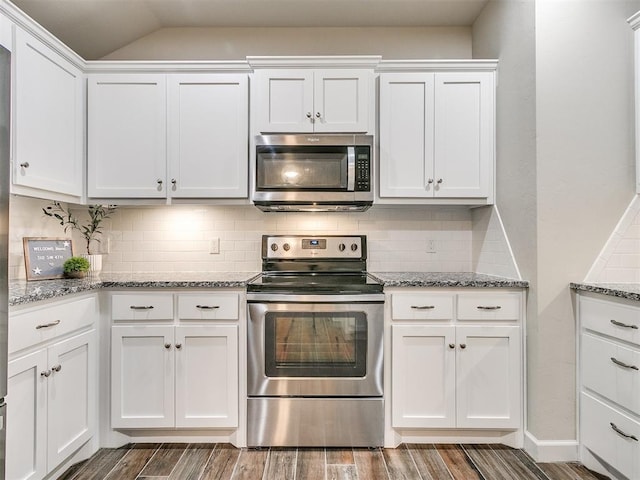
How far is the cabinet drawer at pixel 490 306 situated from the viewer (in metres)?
2.20

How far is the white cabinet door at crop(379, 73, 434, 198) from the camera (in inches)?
98.7

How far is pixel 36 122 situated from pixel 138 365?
4.55ft

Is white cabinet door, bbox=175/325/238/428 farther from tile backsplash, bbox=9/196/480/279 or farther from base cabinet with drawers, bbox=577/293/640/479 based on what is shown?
base cabinet with drawers, bbox=577/293/640/479

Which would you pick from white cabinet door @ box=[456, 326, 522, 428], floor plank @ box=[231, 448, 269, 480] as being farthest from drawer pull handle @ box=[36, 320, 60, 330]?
white cabinet door @ box=[456, 326, 522, 428]

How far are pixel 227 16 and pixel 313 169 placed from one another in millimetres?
1296

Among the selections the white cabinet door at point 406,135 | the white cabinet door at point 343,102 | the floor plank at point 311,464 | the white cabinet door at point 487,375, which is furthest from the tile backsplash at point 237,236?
the floor plank at point 311,464

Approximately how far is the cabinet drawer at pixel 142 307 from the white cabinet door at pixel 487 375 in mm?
1642

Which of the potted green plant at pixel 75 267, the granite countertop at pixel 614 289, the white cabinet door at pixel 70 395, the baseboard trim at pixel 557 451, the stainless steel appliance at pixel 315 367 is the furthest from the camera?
the potted green plant at pixel 75 267

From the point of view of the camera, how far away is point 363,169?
2.44 meters

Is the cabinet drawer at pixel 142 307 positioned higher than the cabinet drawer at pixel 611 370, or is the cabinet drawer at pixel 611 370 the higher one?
the cabinet drawer at pixel 142 307

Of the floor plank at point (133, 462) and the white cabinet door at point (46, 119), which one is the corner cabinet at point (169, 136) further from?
the floor plank at point (133, 462)

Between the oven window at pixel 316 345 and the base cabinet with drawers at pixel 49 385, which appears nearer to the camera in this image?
the base cabinet with drawers at pixel 49 385

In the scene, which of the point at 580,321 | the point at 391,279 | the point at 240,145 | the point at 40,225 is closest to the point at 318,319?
the point at 391,279

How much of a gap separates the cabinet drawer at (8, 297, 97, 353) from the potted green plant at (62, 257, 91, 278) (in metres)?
0.32
